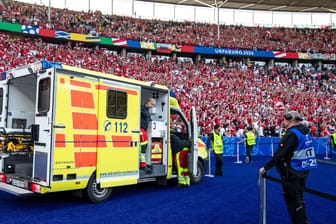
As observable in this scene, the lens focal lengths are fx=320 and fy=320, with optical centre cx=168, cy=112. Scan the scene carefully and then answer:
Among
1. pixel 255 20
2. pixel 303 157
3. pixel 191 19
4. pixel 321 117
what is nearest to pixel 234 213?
pixel 303 157

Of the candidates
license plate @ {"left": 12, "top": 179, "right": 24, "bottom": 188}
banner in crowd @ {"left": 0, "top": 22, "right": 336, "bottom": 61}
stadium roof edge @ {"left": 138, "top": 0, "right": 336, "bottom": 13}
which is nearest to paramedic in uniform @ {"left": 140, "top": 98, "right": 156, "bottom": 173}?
license plate @ {"left": 12, "top": 179, "right": 24, "bottom": 188}

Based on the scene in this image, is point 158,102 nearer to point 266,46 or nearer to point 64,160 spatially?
point 64,160

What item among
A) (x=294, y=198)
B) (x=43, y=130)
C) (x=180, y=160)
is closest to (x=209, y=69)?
(x=180, y=160)

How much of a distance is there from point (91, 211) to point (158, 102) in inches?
138

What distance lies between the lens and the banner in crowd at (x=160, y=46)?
2511 centimetres

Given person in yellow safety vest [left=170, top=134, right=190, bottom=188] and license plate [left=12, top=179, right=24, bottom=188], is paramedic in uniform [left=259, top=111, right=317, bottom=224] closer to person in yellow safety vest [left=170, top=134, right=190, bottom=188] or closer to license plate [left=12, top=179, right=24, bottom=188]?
person in yellow safety vest [left=170, top=134, right=190, bottom=188]

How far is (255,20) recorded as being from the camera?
42.6 metres

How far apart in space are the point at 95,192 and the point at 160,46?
82.4 ft

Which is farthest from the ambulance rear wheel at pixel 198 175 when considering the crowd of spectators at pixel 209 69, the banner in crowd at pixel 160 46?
the banner in crowd at pixel 160 46

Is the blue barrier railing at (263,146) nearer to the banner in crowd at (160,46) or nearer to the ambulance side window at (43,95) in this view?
the ambulance side window at (43,95)

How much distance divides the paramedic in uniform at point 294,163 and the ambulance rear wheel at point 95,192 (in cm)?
351

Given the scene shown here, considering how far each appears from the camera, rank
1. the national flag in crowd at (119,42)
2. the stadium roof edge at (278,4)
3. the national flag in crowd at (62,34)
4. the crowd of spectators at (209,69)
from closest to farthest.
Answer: the crowd of spectators at (209,69) < the national flag in crowd at (62,34) < the national flag in crowd at (119,42) < the stadium roof edge at (278,4)

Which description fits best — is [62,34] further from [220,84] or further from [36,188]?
[36,188]

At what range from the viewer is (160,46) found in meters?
30.5
